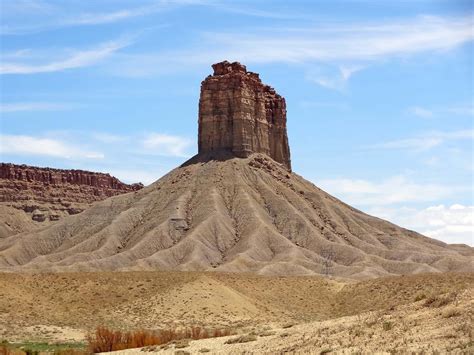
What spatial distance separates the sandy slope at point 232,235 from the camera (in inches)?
4466

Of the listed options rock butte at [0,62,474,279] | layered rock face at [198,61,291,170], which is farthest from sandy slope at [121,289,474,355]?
layered rock face at [198,61,291,170]

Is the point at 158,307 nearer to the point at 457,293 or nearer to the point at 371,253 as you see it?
the point at 457,293

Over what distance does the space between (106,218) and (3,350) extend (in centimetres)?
10476

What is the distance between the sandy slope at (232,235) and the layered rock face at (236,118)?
477cm

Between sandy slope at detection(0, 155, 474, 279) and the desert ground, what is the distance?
1240 inches

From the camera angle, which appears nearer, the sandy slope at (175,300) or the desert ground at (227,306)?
the desert ground at (227,306)

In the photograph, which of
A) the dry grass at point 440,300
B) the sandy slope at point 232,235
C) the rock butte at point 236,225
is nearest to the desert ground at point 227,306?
the dry grass at point 440,300

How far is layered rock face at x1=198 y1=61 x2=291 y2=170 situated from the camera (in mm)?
149125

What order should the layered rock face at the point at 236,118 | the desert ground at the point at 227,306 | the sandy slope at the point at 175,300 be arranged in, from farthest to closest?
the layered rock face at the point at 236,118, the sandy slope at the point at 175,300, the desert ground at the point at 227,306

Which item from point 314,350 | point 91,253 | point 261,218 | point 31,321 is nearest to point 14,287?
point 31,321

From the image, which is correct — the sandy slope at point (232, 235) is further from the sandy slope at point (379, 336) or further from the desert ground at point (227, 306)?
the sandy slope at point (379, 336)

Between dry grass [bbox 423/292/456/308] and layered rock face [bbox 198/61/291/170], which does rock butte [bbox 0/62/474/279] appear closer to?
layered rock face [bbox 198/61/291/170]

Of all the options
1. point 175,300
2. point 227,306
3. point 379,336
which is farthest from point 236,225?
point 379,336

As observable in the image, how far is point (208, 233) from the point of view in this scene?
124 m
